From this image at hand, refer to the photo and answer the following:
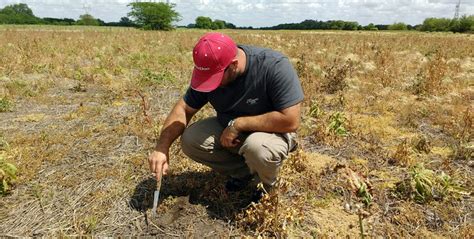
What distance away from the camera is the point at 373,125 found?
4.75 meters

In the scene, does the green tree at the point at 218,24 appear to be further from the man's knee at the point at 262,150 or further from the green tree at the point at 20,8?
the man's knee at the point at 262,150

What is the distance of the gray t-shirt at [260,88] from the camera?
8.22 ft

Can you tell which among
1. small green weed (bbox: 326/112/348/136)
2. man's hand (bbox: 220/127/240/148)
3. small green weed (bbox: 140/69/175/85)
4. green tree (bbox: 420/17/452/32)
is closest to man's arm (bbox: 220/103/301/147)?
man's hand (bbox: 220/127/240/148)

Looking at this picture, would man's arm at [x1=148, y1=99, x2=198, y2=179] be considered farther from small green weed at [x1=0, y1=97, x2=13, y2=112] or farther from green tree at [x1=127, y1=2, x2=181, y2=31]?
green tree at [x1=127, y1=2, x2=181, y2=31]

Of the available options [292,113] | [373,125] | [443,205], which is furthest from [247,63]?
[373,125]

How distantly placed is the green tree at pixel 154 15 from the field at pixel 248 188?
144 ft

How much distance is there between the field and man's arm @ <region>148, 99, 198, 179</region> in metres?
0.36

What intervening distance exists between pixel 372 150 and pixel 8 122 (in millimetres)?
4253

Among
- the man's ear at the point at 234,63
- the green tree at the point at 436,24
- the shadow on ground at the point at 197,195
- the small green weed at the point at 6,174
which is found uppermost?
the green tree at the point at 436,24

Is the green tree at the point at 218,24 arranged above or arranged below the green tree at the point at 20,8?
below

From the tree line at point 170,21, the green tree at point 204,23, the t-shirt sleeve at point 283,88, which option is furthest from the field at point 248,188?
the green tree at point 204,23

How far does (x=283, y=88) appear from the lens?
250cm

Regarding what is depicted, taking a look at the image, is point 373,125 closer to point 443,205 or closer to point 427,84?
point 443,205

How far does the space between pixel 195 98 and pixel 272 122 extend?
2.19 feet
